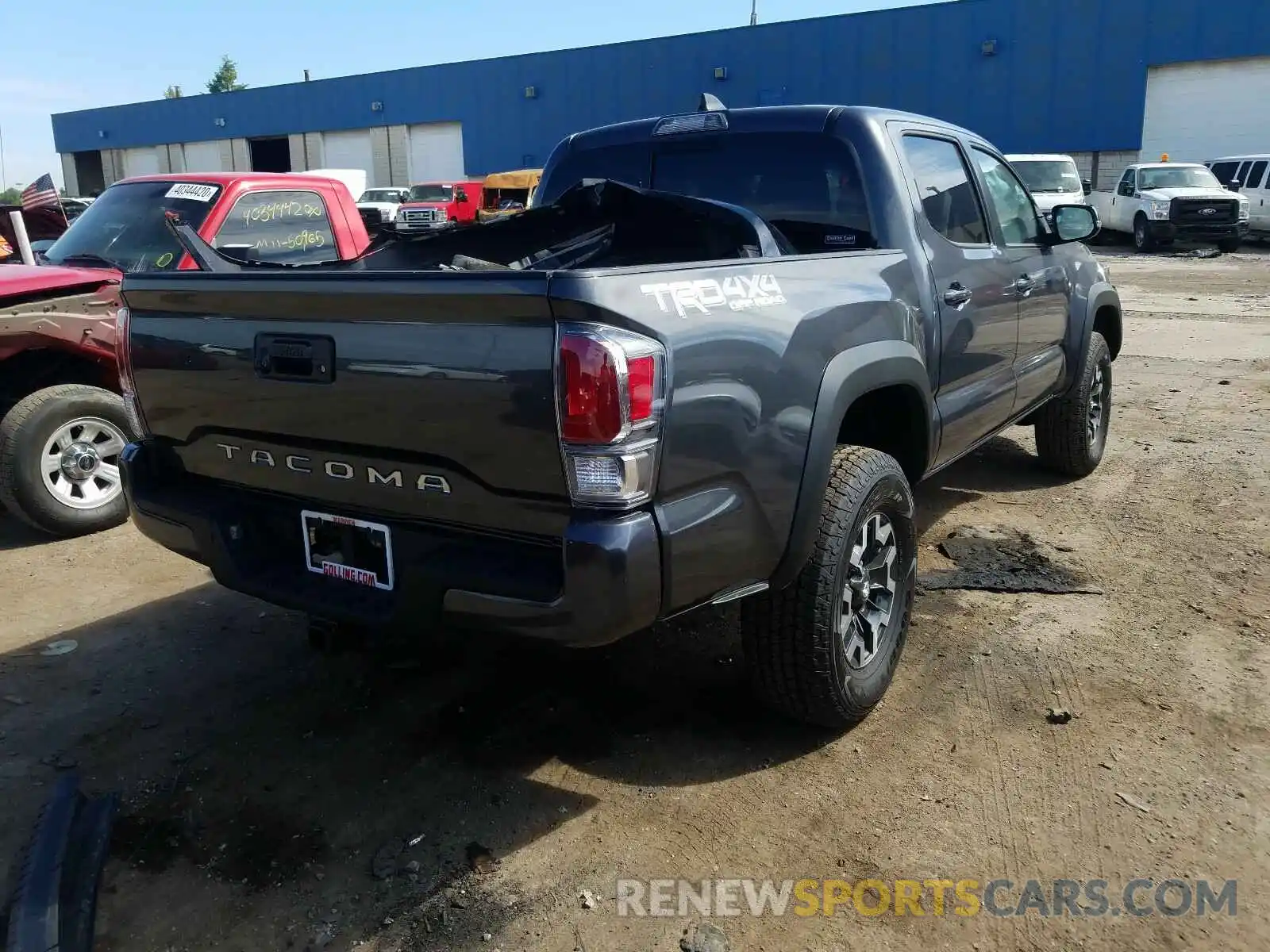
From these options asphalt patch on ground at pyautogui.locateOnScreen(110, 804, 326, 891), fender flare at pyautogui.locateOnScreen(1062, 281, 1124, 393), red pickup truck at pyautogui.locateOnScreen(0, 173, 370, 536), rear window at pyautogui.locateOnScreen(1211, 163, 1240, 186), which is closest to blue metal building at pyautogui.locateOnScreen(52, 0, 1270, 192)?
rear window at pyautogui.locateOnScreen(1211, 163, 1240, 186)

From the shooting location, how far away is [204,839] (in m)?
2.76

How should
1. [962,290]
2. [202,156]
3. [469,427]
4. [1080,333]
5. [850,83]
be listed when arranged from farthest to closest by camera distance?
[202,156] → [850,83] → [1080,333] → [962,290] → [469,427]

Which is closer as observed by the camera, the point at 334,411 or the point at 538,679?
the point at 334,411

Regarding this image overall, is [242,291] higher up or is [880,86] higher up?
[880,86]

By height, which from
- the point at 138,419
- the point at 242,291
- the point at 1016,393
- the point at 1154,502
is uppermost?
the point at 242,291

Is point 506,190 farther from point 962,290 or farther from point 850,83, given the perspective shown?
point 962,290

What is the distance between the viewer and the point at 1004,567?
462 cm

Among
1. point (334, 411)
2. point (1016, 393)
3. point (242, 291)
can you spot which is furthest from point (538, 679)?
point (1016, 393)

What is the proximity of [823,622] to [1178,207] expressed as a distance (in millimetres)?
22789

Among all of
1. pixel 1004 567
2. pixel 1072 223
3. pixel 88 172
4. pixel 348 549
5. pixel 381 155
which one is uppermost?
pixel 381 155

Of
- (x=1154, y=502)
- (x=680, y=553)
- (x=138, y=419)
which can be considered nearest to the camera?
(x=680, y=553)

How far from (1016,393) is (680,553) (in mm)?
2844

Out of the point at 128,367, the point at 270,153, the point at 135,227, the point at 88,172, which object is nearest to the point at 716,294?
the point at 128,367

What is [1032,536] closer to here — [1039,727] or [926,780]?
[1039,727]
